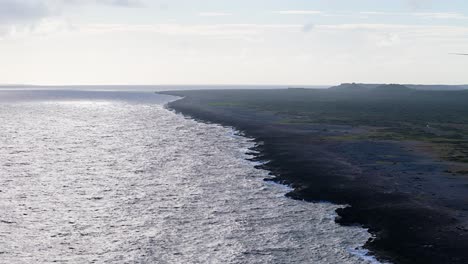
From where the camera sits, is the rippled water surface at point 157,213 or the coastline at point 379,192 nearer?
the rippled water surface at point 157,213

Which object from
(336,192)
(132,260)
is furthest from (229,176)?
(132,260)

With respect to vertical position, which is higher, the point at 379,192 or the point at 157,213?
the point at 379,192

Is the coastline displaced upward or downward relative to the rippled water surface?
upward

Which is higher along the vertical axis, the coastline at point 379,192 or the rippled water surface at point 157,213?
the coastline at point 379,192

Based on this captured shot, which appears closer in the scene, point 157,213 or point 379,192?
point 157,213

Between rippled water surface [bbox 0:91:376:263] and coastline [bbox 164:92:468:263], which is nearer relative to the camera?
rippled water surface [bbox 0:91:376:263]
